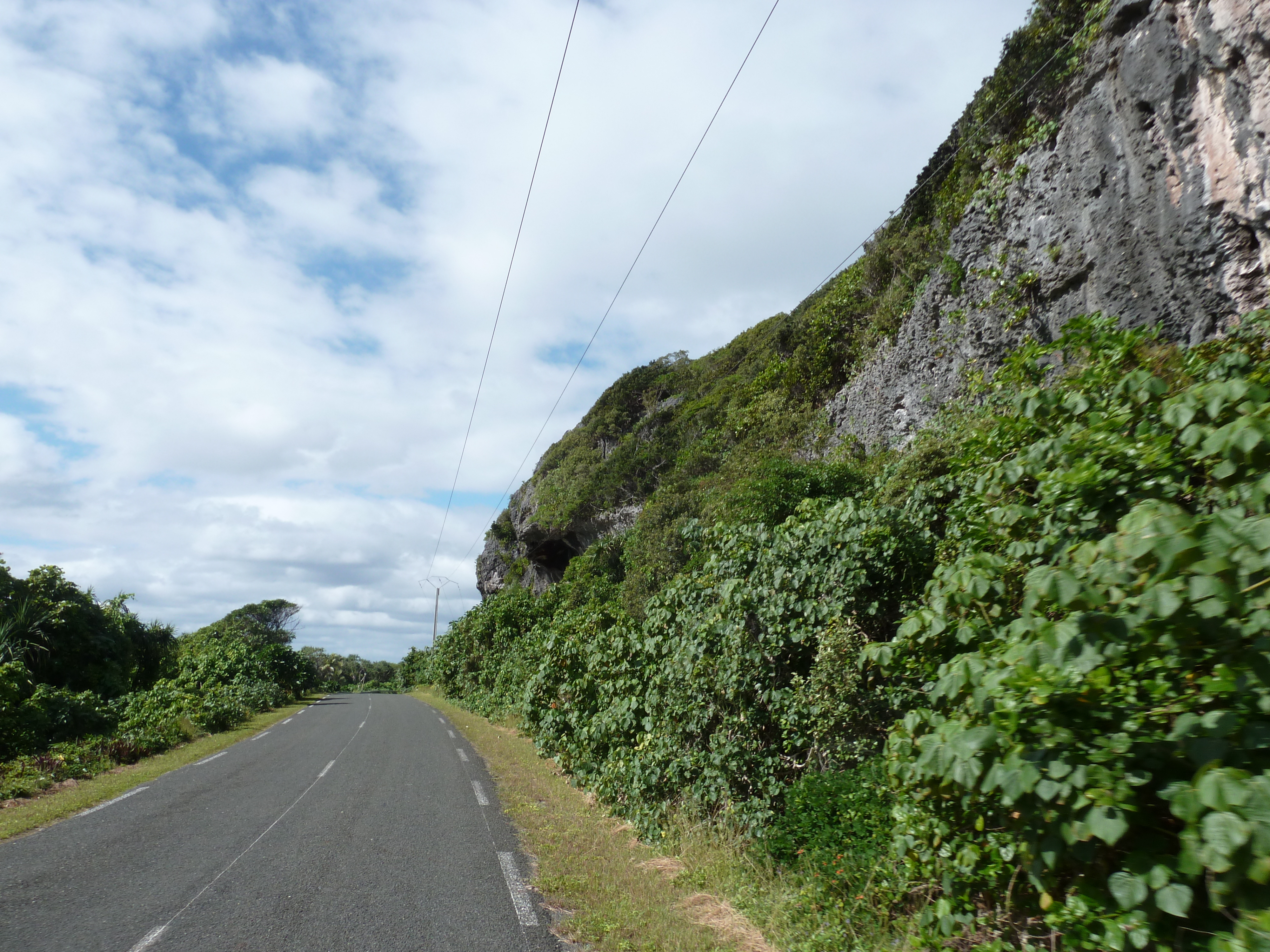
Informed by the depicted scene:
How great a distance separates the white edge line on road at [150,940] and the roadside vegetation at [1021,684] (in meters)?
4.23

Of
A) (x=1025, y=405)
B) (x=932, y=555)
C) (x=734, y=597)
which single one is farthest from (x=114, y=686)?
(x=1025, y=405)

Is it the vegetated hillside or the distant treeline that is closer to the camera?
the vegetated hillside

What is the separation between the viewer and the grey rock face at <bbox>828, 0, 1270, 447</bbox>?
7605 mm

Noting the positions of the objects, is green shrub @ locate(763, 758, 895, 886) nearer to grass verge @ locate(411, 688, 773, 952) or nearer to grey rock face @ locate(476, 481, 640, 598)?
grass verge @ locate(411, 688, 773, 952)

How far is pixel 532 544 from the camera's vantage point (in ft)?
128

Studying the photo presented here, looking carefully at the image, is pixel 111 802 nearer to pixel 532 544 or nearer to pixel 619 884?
pixel 619 884

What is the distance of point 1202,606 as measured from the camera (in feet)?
7.55

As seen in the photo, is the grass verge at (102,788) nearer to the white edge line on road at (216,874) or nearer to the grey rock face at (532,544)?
the white edge line on road at (216,874)

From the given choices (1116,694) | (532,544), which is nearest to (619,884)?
(1116,694)

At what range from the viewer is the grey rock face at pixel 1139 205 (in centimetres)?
761

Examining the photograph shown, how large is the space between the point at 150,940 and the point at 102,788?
803 cm

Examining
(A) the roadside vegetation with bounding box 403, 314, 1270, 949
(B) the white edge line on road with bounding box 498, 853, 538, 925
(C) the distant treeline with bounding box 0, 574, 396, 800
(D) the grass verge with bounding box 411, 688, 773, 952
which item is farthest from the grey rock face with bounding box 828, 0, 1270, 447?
(C) the distant treeline with bounding box 0, 574, 396, 800

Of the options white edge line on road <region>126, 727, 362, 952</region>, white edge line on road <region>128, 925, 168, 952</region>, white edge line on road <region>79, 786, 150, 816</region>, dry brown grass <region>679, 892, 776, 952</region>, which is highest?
white edge line on road <region>79, 786, 150, 816</region>

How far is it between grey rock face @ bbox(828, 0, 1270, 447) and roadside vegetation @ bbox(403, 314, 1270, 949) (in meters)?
2.54
